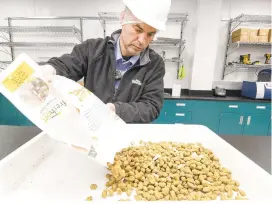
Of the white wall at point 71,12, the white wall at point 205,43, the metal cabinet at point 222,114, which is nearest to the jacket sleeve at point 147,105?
the metal cabinet at point 222,114

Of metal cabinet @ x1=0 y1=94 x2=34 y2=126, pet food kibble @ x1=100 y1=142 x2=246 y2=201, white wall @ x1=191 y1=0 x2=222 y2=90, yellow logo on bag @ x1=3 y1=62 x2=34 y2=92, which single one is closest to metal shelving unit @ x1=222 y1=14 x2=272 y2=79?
white wall @ x1=191 y1=0 x2=222 y2=90

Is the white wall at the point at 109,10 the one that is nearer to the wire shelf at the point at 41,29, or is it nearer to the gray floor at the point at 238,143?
the wire shelf at the point at 41,29

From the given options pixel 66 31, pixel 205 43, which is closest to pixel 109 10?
pixel 66 31

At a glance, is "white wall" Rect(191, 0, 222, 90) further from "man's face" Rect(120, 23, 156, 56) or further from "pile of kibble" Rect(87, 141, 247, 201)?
"pile of kibble" Rect(87, 141, 247, 201)

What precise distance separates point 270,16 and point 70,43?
2855 millimetres

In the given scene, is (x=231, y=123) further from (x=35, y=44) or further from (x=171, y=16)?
(x=35, y=44)

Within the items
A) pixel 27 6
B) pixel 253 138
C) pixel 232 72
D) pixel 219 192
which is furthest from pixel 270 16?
pixel 27 6

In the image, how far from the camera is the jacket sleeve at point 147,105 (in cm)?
101

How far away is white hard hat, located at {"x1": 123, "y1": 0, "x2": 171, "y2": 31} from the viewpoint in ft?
2.92

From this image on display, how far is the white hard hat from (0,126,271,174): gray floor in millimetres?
678

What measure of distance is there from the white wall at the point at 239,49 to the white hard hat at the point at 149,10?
2.48m

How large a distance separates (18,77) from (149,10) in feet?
1.99

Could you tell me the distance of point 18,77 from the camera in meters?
0.57

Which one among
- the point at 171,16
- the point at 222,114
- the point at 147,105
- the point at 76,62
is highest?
the point at 171,16
